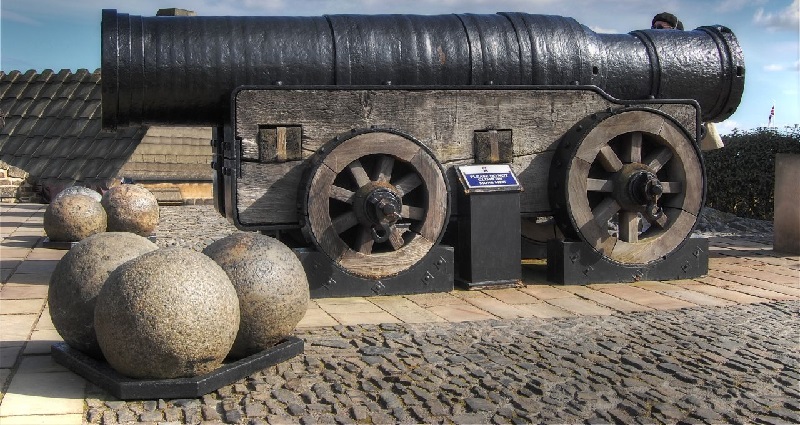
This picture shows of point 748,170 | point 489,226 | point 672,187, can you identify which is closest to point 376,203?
point 489,226

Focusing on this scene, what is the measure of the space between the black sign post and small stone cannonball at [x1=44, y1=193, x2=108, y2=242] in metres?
4.45

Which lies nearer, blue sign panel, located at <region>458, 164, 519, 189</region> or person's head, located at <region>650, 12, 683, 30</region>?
blue sign panel, located at <region>458, 164, 519, 189</region>

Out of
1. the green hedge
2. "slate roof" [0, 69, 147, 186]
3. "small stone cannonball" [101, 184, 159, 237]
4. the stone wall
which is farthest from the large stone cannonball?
the stone wall

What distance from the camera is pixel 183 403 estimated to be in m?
3.96

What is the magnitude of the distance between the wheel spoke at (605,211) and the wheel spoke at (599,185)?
10cm

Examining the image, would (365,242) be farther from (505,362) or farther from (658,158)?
(658,158)

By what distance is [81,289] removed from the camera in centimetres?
447

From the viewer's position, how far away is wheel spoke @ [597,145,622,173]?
709 centimetres

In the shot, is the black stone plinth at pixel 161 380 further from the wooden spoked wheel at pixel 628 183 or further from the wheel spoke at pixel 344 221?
the wooden spoked wheel at pixel 628 183

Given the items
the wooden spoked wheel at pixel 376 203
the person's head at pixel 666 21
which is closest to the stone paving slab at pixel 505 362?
the wooden spoked wheel at pixel 376 203

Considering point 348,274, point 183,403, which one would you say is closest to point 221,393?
point 183,403

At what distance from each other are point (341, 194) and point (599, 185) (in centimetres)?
202

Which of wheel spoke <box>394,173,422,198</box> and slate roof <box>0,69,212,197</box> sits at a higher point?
slate roof <box>0,69,212,197</box>

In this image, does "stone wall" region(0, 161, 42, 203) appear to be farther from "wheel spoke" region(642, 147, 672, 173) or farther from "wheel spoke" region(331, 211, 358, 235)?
"wheel spoke" region(642, 147, 672, 173)
